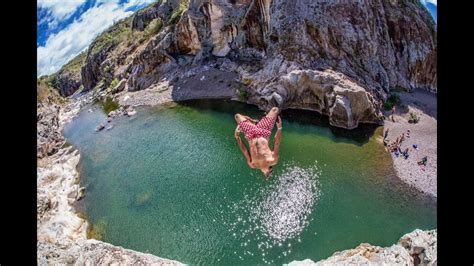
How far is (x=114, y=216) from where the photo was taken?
52.0 ft

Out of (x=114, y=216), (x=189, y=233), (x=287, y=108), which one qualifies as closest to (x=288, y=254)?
(x=189, y=233)

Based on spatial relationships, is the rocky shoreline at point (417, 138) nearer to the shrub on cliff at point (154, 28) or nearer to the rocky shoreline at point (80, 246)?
the rocky shoreline at point (80, 246)

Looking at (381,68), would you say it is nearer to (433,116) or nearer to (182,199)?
(433,116)

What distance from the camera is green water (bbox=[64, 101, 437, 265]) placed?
13234 mm

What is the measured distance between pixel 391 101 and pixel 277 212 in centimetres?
1792

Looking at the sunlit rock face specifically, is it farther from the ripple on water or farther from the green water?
the ripple on water

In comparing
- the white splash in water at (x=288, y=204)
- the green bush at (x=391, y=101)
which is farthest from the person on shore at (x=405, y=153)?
the green bush at (x=391, y=101)

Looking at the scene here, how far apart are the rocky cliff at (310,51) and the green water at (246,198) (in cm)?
403

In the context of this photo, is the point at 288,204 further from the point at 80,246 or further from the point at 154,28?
the point at 154,28

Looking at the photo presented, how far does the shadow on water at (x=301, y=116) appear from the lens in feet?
72.9

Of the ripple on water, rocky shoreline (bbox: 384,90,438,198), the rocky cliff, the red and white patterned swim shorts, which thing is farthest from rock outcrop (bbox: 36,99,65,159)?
rocky shoreline (bbox: 384,90,438,198)

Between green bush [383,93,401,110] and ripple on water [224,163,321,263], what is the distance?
12.3m
